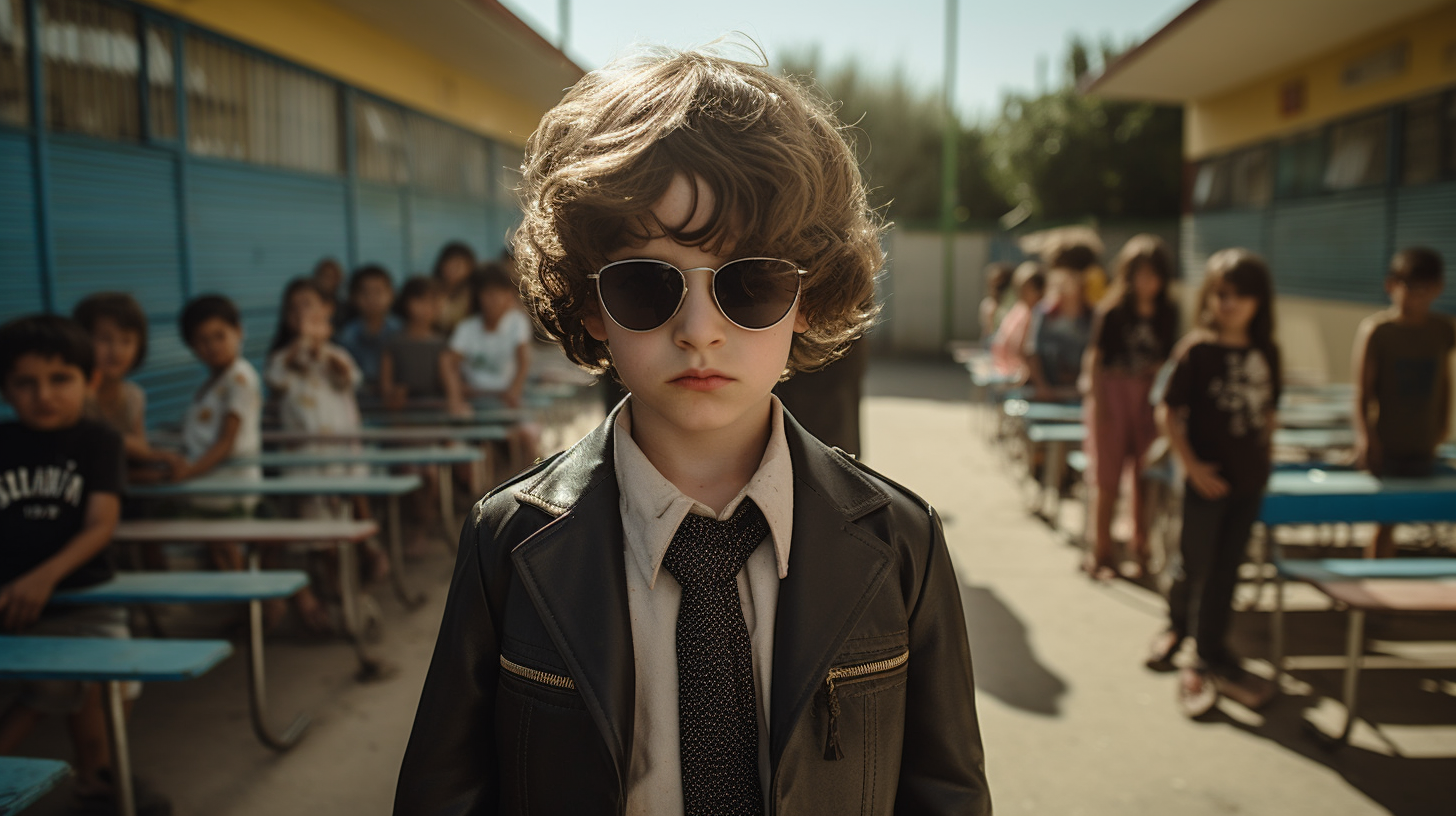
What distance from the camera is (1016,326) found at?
8.77m

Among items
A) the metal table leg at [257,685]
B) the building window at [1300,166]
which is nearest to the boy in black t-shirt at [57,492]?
the metal table leg at [257,685]

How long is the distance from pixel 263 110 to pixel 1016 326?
6.22 metres

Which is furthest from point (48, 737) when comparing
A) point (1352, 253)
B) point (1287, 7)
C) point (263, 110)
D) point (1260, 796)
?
point (1352, 253)

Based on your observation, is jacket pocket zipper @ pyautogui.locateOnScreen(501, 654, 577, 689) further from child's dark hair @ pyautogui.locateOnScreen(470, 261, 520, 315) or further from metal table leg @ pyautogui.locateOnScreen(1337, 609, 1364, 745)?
child's dark hair @ pyautogui.locateOnScreen(470, 261, 520, 315)

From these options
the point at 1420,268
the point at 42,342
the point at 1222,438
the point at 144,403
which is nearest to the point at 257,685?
the point at 42,342

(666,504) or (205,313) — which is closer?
(666,504)

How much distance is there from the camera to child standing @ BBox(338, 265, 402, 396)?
700 cm

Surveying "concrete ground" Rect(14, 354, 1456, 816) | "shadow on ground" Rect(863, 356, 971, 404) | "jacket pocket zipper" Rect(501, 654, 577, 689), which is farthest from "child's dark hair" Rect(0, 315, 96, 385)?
"shadow on ground" Rect(863, 356, 971, 404)

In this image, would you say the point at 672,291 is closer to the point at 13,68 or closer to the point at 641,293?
the point at 641,293

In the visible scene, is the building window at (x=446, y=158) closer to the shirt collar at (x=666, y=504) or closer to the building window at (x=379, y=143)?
the building window at (x=379, y=143)

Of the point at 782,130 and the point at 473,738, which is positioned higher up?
the point at 782,130

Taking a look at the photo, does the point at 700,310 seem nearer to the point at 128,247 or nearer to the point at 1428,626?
the point at 1428,626

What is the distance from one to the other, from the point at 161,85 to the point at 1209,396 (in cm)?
622

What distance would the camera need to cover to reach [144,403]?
5000 millimetres
